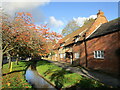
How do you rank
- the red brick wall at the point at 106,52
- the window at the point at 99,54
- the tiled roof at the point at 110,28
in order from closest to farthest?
the red brick wall at the point at 106,52
the tiled roof at the point at 110,28
the window at the point at 99,54

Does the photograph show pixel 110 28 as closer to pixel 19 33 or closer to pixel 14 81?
pixel 19 33

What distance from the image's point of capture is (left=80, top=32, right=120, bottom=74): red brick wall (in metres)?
10.3

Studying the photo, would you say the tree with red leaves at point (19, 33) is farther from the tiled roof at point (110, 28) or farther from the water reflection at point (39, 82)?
the tiled roof at point (110, 28)

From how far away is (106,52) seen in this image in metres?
11.3

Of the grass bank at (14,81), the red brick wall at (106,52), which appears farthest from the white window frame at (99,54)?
the grass bank at (14,81)

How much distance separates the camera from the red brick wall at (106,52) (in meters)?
10.3

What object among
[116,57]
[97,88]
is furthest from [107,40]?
[97,88]

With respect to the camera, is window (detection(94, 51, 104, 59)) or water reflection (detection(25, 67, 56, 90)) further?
window (detection(94, 51, 104, 59))

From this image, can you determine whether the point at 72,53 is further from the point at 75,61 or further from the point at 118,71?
the point at 118,71

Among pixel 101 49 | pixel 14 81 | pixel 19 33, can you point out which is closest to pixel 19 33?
pixel 19 33

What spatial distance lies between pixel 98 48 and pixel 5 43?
→ 11.9 m

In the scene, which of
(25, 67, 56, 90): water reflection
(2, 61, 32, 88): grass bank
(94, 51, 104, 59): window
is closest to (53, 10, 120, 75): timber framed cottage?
(94, 51, 104, 59): window

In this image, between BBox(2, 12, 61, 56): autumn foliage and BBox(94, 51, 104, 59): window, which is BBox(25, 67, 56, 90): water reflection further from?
BBox(94, 51, 104, 59): window

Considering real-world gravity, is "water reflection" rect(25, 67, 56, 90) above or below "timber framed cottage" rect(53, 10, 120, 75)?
below
